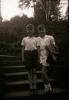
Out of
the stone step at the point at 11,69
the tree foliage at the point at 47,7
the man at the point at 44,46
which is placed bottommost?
the stone step at the point at 11,69

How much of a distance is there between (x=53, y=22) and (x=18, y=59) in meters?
0.73

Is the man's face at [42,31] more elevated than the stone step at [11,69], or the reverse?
the man's face at [42,31]

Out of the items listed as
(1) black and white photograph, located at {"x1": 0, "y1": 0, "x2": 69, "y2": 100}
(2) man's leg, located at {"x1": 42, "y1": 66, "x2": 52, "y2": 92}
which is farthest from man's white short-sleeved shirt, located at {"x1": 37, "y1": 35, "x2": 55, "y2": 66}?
(2) man's leg, located at {"x1": 42, "y1": 66, "x2": 52, "y2": 92}

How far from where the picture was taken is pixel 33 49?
741cm

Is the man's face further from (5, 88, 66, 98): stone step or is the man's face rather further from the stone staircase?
(5, 88, 66, 98): stone step

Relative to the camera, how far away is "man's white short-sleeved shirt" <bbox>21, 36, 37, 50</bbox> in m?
A: 7.36

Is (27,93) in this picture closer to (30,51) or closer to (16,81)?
(16,81)

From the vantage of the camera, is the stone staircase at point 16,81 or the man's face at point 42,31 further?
the man's face at point 42,31

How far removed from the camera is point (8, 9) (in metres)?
7.32

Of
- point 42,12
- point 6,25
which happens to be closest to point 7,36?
point 6,25

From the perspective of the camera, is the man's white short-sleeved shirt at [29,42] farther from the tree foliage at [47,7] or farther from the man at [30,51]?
the tree foliage at [47,7]

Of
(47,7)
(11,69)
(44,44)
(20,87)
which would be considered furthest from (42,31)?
(20,87)

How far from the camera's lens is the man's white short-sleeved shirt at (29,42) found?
7363 millimetres

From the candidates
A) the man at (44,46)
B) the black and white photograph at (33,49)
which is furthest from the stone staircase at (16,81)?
the man at (44,46)
